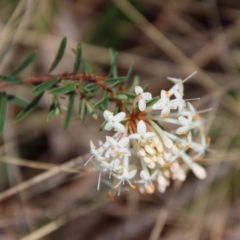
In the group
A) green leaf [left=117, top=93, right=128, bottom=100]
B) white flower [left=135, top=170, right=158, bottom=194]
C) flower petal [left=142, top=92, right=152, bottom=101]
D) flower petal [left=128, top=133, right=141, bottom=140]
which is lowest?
white flower [left=135, top=170, right=158, bottom=194]

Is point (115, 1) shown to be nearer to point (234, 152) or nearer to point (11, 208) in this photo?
point (234, 152)

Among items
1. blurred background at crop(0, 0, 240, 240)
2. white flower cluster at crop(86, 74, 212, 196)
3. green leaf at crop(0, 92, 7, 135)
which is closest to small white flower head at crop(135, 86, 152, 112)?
white flower cluster at crop(86, 74, 212, 196)

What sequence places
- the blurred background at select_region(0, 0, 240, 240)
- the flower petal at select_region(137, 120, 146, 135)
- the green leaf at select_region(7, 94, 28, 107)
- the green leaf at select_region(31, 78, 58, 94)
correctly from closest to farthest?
the flower petal at select_region(137, 120, 146, 135)
the green leaf at select_region(31, 78, 58, 94)
the green leaf at select_region(7, 94, 28, 107)
the blurred background at select_region(0, 0, 240, 240)

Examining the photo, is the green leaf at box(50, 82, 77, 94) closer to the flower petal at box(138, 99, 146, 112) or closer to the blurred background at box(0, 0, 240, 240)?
the flower petal at box(138, 99, 146, 112)

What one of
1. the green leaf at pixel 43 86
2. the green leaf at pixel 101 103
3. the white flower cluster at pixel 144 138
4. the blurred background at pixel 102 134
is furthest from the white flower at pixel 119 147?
the blurred background at pixel 102 134

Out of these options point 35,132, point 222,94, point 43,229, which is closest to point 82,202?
point 43,229

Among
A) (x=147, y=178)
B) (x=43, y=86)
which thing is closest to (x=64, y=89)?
(x=43, y=86)
